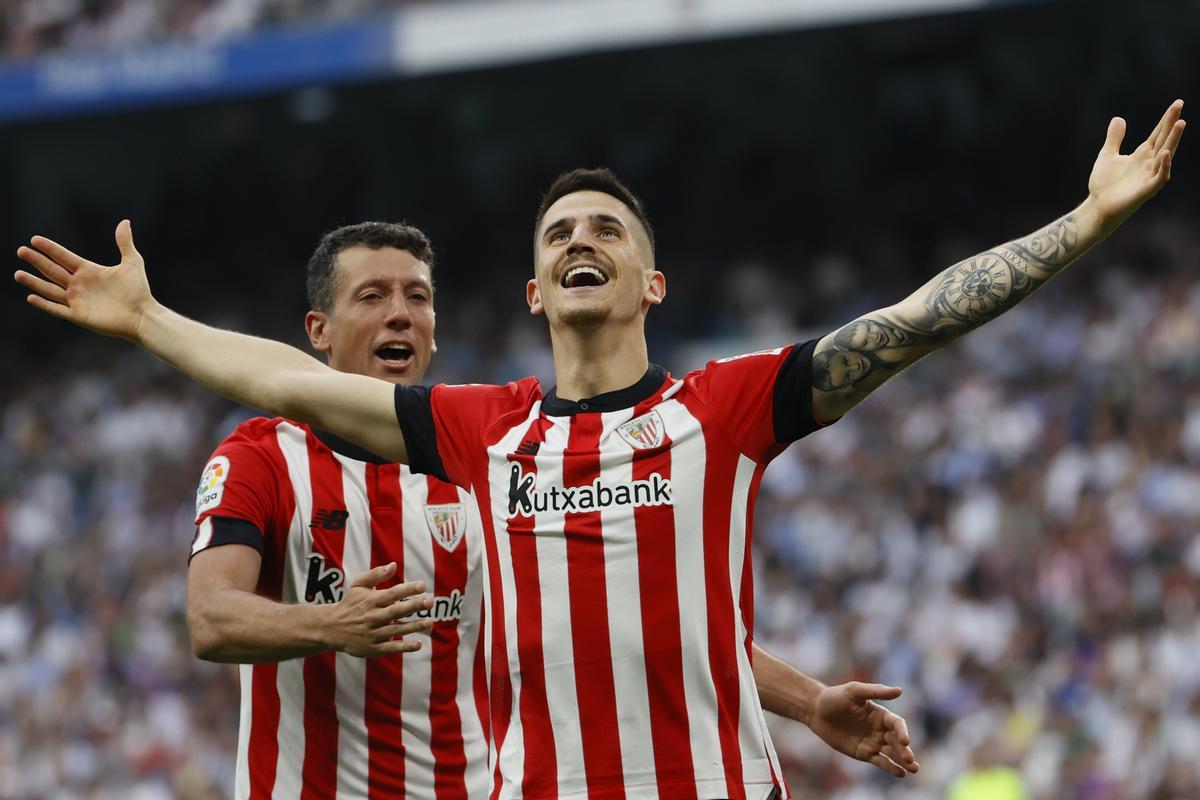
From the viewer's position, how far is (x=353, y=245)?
17.0 ft

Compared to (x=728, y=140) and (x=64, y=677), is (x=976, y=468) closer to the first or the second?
(x=728, y=140)

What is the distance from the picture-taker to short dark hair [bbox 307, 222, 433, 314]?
516cm

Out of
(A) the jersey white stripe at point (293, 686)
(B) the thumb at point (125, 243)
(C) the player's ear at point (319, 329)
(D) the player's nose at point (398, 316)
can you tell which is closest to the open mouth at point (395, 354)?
(D) the player's nose at point (398, 316)

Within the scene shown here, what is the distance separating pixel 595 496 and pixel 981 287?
3.07ft

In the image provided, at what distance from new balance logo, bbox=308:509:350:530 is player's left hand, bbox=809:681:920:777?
1.34 meters

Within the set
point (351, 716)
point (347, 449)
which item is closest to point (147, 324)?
point (347, 449)

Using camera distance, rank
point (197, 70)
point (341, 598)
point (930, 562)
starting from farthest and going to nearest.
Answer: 1. point (197, 70)
2. point (930, 562)
3. point (341, 598)

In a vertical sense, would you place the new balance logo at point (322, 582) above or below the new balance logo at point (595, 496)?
above

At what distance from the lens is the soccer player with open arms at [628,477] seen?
369 centimetres

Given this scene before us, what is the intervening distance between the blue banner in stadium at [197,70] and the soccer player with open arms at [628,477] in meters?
14.7

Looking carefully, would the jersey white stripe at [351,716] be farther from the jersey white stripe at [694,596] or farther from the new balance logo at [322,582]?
the jersey white stripe at [694,596]

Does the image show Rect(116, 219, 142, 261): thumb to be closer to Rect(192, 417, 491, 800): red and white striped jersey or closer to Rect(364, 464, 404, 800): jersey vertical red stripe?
Rect(192, 417, 491, 800): red and white striped jersey

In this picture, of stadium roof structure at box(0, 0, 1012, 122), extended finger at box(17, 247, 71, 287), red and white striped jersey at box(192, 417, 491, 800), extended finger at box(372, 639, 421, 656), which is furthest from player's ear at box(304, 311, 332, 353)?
stadium roof structure at box(0, 0, 1012, 122)

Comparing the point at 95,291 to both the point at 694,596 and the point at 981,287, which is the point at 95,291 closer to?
the point at 694,596
